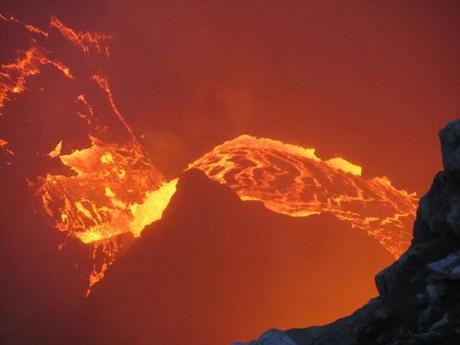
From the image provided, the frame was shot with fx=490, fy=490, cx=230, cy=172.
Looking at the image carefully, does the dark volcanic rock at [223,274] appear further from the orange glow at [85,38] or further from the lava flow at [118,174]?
the orange glow at [85,38]

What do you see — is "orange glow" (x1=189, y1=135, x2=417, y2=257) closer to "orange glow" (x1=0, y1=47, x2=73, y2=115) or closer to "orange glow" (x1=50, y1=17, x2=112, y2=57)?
"orange glow" (x1=50, y1=17, x2=112, y2=57)

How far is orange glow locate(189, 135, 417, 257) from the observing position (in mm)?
41062

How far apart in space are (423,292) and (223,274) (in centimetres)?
3543

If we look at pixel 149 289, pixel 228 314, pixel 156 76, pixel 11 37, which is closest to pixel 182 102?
pixel 156 76

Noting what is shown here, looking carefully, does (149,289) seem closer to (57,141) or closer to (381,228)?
(57,141)

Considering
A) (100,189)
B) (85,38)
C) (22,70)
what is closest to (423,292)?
(100,189)

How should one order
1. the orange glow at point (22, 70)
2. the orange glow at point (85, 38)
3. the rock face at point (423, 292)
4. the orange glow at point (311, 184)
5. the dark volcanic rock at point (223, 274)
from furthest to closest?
1. the dark volcanic rock at point (223, 274)
2. the orange glow at point (311, 184)
3. the orange glow at point (85, 38)
4. the orange glow at point (22, 70)
5. the rock face at point (423, 292)

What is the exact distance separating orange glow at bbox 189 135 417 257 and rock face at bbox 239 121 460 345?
82.9ft

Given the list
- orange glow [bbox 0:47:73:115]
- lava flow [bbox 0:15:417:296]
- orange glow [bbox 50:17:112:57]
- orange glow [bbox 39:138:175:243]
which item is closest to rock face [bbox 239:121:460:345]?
lava flow [bbox 0:15:417:296]

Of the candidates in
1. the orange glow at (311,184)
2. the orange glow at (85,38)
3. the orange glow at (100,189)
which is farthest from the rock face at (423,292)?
the orange glow at (85,38)

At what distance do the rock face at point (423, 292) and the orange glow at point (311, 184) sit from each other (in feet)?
82.9

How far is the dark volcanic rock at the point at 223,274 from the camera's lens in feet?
145

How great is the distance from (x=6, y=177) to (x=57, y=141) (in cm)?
523

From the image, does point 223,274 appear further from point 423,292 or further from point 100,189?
point 423,292
